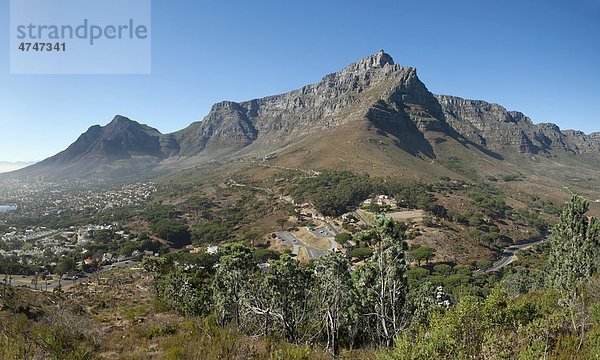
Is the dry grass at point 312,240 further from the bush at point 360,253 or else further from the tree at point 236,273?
the tree at point 236,273

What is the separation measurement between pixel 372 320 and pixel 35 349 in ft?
43.4

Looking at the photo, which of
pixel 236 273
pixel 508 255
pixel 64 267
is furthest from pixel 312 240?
pixel 236 273

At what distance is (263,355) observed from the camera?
8141 millimetres

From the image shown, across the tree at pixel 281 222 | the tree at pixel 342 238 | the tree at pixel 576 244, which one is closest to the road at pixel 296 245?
the tree at pixel 342 238

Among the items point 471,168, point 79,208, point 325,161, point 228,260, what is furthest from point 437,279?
point 79,208

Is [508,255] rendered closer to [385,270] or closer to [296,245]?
[296,245]

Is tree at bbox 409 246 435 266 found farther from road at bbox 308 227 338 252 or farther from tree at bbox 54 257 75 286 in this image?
tree at bbox 54 257 75 286

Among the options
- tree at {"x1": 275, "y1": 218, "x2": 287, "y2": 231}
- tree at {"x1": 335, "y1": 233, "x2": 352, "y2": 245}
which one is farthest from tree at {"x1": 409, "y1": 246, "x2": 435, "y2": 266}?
tree at {"x1": 275, "y1": 218, "x2": 287, "y2": 231}

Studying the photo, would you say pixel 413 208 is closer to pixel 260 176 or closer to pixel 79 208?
pixel 260 176

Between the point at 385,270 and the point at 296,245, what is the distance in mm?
56500

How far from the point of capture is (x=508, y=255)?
63938mm

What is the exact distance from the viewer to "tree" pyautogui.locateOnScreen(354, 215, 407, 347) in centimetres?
1120

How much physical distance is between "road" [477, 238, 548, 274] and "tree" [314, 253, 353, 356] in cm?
5586

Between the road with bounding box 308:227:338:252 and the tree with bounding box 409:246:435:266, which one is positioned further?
the road with bounding box 308:227:338:252
